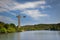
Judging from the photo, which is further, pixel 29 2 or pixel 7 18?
pixel 7 18

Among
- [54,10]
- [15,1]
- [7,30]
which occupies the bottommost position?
[7,30]

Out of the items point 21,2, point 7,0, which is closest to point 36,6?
point 21,2

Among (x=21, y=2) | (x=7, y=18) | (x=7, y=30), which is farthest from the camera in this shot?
(x=7, y=30)

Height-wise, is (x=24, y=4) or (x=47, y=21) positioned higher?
(x=24, y=4)

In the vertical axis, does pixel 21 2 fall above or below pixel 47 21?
above

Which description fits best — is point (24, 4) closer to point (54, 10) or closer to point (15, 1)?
point (15, 1)

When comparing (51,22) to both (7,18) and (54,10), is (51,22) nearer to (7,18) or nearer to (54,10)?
(54,10)

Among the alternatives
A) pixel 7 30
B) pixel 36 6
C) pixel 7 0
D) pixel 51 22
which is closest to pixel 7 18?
pixel 7 0

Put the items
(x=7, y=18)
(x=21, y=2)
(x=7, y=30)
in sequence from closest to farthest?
(x=21, y=2) < (x=7, y=18) < (x=7, y=30)

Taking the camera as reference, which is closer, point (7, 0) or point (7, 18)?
point (7, 0)
